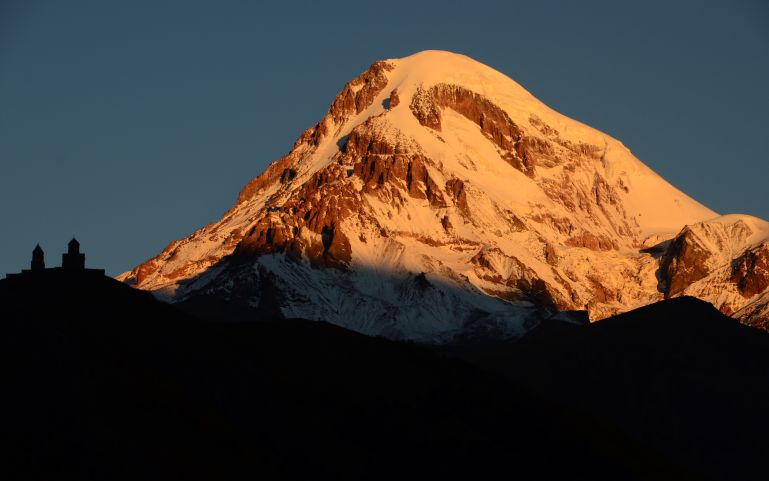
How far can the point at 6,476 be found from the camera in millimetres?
199000
